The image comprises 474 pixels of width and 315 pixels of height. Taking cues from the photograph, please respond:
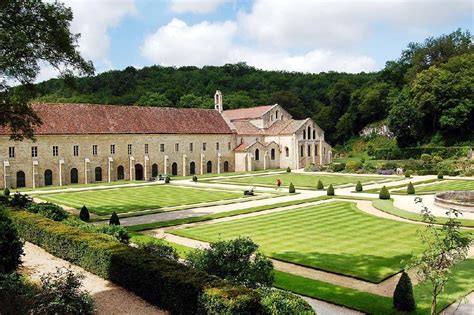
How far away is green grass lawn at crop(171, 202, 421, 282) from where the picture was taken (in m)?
14.9

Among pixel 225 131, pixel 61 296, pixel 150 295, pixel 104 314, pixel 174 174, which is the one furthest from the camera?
pixel 225 131

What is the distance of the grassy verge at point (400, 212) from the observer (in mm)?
21625

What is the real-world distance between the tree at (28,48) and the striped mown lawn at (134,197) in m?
8.31

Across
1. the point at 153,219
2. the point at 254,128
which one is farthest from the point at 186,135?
the point at 153,219

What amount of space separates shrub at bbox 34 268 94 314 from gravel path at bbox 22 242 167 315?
0.69 meters

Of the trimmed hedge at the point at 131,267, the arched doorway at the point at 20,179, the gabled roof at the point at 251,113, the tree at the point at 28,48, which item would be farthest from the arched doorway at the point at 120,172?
the trimmed hedge at the point at 131,267

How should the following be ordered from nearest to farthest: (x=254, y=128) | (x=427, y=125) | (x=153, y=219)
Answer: (x=153, y=219)
(x=254, y=128)
(x=427, y=125)

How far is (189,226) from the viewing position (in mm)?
22453

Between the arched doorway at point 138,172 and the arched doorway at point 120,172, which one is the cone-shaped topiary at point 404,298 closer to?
the arched doorway at point 120,172

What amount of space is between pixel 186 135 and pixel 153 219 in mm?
33668

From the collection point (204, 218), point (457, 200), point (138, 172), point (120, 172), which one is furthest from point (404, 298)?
point (138, 172)

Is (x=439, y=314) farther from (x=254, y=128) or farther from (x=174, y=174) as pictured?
(x=254, y=128)

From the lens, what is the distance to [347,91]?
96.7 m

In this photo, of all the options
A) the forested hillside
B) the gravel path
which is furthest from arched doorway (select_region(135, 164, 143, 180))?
the gravel path
